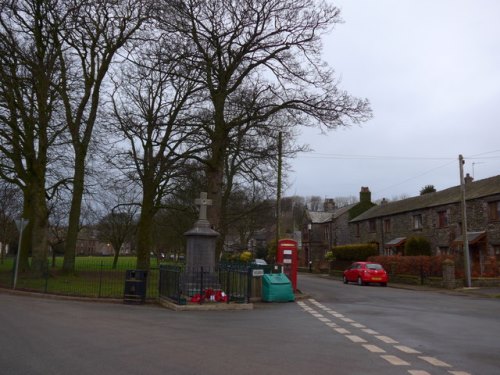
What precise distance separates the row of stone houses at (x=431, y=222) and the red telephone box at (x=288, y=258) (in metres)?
17.0

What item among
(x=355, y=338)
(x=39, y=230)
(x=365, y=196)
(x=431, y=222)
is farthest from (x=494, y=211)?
(x=39, y=230)

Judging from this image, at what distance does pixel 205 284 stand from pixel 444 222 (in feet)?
93.0

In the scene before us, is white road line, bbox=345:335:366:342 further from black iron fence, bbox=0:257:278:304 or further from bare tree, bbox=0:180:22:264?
bare tree, bbox=0:180:22:264

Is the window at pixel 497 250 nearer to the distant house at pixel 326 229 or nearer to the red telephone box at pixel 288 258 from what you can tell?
the red telephone box at pixel 288 258

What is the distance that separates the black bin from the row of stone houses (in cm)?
2528

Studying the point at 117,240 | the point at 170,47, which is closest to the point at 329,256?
the point at 117,240

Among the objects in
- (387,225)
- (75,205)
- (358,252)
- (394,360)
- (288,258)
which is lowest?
(394,360)

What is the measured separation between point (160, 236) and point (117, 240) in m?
5.18

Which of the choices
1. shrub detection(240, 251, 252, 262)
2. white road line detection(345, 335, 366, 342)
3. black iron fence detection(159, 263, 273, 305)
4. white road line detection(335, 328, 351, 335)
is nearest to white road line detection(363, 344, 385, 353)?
white road line detection(345, 335, 366, 342)

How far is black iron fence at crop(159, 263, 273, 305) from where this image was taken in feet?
52.0

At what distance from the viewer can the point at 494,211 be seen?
110ft

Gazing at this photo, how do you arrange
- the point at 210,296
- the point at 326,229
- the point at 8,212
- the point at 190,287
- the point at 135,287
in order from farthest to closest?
the point at 326,229 → the point at 8,212 → the point at 135,287 → the point at 190,287 → the point at 210,296

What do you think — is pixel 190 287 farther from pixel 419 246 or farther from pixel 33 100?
pixel 419 246

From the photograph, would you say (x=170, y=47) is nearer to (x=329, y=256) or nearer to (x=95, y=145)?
(x=95, y=145)
